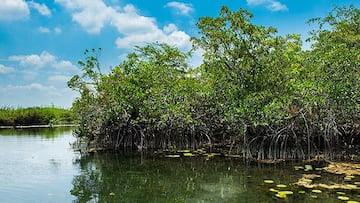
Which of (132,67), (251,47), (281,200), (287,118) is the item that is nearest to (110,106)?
(132,67)

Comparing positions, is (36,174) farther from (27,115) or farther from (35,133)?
(27,115)

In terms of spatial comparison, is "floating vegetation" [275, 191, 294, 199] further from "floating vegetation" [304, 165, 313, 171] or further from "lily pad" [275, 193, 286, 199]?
"floating vegetation" [304, 165, 313, 171]

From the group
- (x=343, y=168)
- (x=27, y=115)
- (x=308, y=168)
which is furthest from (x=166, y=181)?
(x=27, y=115)

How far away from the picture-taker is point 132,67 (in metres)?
10.2

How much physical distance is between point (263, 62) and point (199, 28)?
167 cm

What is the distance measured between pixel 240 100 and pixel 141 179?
3.16 m

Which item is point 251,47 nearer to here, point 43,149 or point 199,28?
point 199,28

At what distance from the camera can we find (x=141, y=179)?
6.17m

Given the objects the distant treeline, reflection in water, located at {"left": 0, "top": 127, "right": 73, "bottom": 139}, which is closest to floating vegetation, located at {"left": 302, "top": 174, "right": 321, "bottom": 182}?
reflection in water, located at {"left": 0, "top": 127, "right": 73, "bottom": 139}

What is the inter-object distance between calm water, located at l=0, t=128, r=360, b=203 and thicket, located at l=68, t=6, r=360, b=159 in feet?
3.75

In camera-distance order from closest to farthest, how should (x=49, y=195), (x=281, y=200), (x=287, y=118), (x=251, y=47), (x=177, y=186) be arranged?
(x=281, y=200) → (x=49, y=195) → (x=177, y=186) → (x=287, y=118) → (x=251, y=47)

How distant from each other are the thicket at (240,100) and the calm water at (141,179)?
3.75 feet

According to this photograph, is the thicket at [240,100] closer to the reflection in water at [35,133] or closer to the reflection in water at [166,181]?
the reflection in water at [166,181]

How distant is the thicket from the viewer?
7695mm
